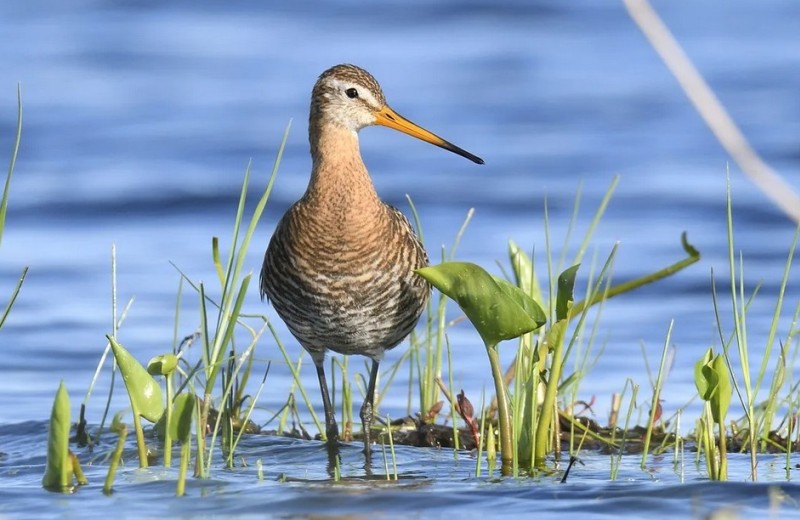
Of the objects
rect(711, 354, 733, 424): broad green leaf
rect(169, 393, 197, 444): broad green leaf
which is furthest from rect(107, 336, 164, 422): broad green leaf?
rect(711, 354, 733, 424): broad green leaf

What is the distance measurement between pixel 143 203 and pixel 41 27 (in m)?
7.51

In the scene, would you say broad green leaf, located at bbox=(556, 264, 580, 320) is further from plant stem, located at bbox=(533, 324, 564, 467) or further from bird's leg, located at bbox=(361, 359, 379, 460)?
bird's leg, located at bbox=(361, 359, 379, 460)

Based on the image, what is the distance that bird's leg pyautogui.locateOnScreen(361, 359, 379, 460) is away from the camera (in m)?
6.12

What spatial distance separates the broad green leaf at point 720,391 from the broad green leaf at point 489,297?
58 centimetres

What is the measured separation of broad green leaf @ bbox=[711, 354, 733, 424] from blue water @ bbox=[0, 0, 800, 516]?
8.57 feet

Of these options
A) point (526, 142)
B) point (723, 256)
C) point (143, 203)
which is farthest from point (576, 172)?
point (143, 203)

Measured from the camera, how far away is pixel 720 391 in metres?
4.57

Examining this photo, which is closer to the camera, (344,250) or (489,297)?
(489,297)

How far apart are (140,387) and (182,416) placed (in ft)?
0.78

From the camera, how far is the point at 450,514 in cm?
462

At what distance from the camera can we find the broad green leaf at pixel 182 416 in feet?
14.5

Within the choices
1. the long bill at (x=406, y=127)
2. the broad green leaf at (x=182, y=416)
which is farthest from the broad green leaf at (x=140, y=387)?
the long bill at (x=406, y=127)

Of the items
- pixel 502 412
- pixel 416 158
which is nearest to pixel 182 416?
pixel 502 412

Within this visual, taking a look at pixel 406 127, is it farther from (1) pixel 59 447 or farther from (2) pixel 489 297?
(1) pixel 59 447
